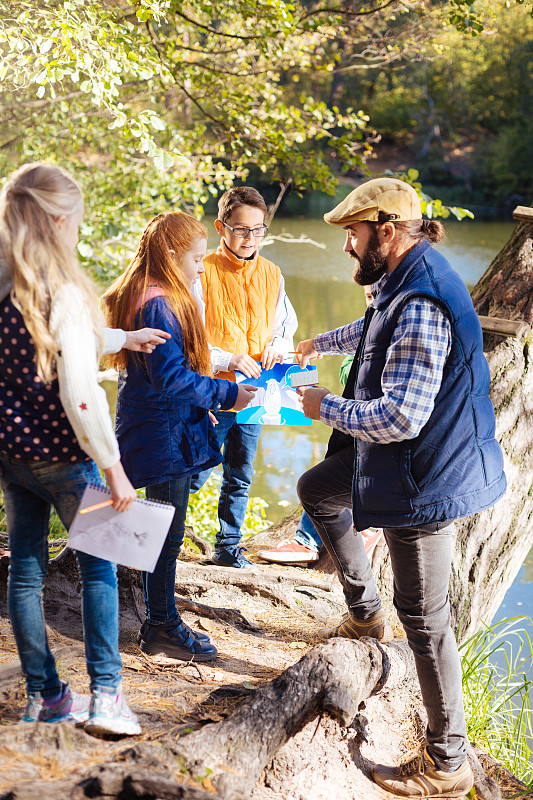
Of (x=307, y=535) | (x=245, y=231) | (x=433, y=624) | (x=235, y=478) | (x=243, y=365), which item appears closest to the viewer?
(x=433, y=624)

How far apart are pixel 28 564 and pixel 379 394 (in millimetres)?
1127

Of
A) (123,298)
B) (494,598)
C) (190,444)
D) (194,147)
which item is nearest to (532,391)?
(494,598)

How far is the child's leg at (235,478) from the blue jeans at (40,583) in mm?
1549

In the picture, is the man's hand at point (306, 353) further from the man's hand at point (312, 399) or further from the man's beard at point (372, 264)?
the man's beard at point (372, 264)

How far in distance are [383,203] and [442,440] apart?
0.74 meters

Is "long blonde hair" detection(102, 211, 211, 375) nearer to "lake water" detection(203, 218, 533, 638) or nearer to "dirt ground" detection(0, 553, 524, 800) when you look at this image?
"dirt ground" detection(0, 553, 524, 800)

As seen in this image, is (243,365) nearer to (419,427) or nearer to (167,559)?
(167,559)

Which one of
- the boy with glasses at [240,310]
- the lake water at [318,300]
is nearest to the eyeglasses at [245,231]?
the boy with glasses at [240,310]

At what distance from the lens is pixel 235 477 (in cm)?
349

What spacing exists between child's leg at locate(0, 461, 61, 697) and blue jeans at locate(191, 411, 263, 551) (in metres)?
1.51

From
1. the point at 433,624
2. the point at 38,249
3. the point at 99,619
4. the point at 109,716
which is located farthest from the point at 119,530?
the point at 433,624

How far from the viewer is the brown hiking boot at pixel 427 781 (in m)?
2.20

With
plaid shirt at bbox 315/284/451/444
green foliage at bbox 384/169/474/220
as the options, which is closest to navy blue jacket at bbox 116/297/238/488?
plaid shirt at bbox 315/284/451/444

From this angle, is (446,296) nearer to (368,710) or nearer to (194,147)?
(368,710)
